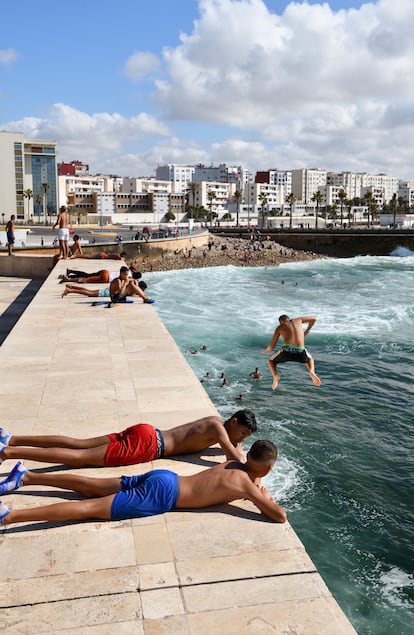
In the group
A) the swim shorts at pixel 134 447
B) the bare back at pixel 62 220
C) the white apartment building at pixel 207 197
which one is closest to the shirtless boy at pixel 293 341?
the swim shorts at pixel 134 447

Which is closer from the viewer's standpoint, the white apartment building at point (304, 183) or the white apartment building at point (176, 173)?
the white apartment building at point (176, 173)

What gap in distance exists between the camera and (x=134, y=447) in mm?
5090

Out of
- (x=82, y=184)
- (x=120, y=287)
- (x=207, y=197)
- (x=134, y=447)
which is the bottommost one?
(x=134, y=447)

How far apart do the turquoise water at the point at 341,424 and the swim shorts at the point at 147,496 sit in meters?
2.81

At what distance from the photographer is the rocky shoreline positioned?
143 ft

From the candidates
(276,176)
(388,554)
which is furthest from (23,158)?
(276,176)

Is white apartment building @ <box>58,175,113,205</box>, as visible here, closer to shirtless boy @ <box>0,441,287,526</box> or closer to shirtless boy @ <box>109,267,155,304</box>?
shirtless boy @ <box>109,267,155,304</box>

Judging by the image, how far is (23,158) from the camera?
80.3m

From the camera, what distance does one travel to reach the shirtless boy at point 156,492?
4.15 m

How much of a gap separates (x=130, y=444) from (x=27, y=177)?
8613 cm

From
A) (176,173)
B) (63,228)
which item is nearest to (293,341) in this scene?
(63,228)

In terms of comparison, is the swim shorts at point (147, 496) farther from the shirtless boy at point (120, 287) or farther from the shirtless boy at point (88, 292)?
the shirtless boy at point (88, 292)

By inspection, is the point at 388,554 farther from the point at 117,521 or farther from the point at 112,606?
the point at 112,606

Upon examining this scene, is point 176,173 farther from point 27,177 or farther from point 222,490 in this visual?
point 222,490
